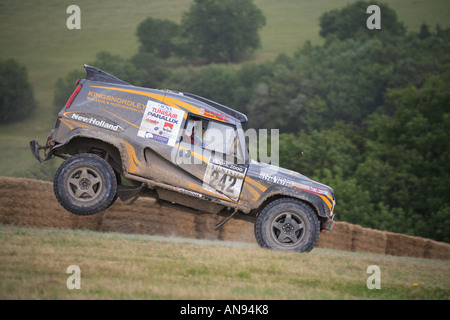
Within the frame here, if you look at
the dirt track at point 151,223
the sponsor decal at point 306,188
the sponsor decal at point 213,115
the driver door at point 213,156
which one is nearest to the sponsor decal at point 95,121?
the driver door at point 213,156

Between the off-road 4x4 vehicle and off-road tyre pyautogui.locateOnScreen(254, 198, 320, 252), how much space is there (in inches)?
0.7

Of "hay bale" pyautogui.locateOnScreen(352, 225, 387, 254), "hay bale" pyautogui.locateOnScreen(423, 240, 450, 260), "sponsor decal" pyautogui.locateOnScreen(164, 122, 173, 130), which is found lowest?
"hay bale" pyautogui.locateOnScreen(423, 240, 450, 260)

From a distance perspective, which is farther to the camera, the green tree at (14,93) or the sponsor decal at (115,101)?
the green tree at (14,93)

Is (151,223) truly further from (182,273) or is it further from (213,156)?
(182,273)

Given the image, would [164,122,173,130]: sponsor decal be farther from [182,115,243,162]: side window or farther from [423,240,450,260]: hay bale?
[423,240,450,260]: hay bale

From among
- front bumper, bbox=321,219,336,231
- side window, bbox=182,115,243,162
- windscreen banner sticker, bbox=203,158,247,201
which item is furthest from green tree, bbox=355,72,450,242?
side window, bbox=182,115,243,162

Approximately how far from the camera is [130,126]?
33.2 feet

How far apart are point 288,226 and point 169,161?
251cm

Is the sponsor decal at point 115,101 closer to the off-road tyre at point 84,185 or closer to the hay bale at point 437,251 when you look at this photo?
the off-road tyre at point 84,185

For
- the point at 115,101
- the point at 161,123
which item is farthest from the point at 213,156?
the point at 115,101

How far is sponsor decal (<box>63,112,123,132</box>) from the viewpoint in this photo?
10117 mm

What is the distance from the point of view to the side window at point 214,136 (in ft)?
33.7

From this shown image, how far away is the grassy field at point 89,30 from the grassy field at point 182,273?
41.0 meters

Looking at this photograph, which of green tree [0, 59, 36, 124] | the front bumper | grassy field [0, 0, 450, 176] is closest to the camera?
the front bumper
